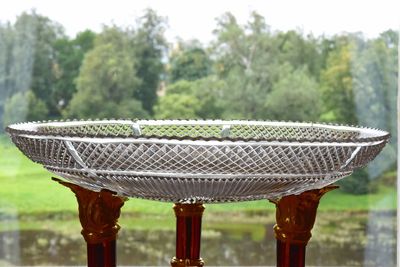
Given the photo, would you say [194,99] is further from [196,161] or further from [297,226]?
[196,161]

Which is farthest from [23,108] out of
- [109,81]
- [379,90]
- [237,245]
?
[379,90]

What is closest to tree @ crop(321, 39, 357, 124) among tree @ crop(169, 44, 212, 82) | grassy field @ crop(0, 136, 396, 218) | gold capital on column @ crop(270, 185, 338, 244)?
grassy field @ crop(0, 136, 396, 218)

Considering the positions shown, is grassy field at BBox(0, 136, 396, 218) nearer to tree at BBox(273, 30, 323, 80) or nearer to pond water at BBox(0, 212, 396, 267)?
pond water at BBox(0, 212, 396, 267)

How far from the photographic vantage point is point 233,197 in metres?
0.59

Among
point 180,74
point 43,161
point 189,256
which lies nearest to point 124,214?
point 180,74

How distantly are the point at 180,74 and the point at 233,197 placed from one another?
152 cm

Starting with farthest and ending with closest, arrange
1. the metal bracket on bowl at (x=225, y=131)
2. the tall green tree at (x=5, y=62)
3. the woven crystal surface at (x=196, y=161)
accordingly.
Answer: the tall green tree at (x=5, y=62)
the metal bracket on bowl at (x=225, y=131)
the woven crystal surface at (x=196, y=161)

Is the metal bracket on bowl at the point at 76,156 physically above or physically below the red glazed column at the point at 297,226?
above

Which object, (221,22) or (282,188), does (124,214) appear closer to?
(221,22)

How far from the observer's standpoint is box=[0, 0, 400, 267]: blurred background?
2.00 meters

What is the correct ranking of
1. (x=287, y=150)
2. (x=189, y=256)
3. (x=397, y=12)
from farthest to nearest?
(x=397, y=12)
(x=189, y=256)
(x=287, y=150)

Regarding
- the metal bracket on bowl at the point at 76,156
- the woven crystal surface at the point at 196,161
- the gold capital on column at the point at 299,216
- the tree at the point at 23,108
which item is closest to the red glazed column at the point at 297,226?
the gold capital on column at the point at 299,216

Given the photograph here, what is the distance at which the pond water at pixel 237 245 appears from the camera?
6.73 feet

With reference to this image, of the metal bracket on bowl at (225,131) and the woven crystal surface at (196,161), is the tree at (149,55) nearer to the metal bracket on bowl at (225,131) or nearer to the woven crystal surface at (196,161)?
the metal bracket on bowl at (225,131)
